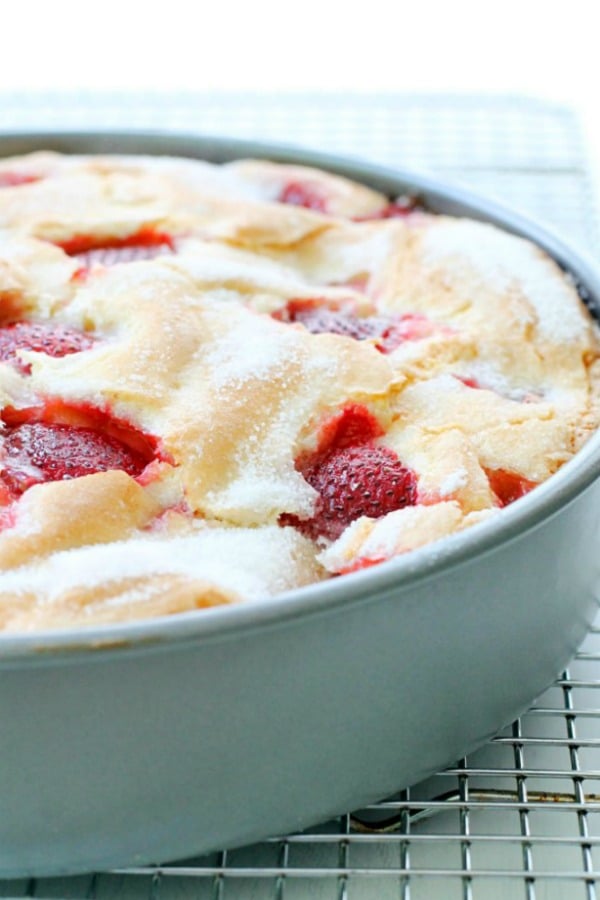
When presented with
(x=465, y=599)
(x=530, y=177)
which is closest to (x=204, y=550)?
(x=465, y=599)

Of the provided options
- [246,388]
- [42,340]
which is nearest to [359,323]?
[246,388]

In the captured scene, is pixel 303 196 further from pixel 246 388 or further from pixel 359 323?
pixel 246 388

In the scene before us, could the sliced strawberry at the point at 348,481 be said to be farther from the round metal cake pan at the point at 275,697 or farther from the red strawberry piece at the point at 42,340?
the red strawberry piece at the point at 42,340

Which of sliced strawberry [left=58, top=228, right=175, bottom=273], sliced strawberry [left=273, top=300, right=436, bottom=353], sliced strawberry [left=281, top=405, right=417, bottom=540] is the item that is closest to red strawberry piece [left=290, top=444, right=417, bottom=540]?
sliced strawberry [left=281, top=405, right=417, bottom=540]

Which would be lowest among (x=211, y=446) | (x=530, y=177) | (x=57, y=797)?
(x=530, y=177)

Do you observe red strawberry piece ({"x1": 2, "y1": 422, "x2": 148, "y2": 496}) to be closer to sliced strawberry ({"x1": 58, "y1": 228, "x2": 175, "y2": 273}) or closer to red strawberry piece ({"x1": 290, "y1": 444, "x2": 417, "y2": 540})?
red strawberry piece ({"x1": 290, "y1": 444, "x2": 417, "y2": 540})

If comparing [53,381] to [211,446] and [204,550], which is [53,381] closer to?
[211,446]
